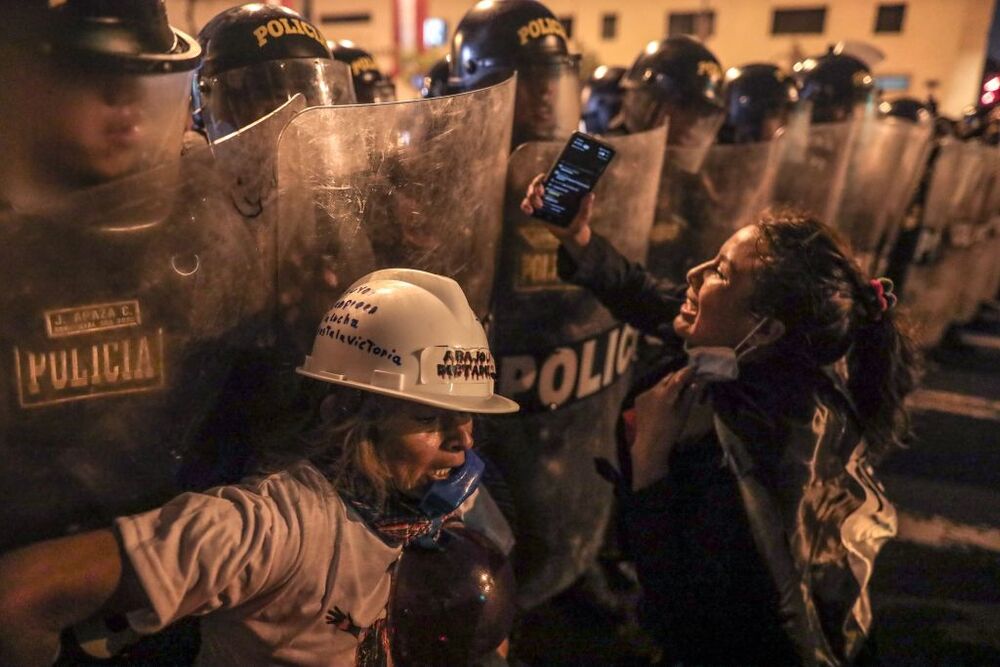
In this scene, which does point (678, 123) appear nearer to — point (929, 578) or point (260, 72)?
point (260, 72)

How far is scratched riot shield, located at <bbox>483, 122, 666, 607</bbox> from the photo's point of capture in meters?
2.88

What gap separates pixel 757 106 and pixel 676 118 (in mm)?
1621

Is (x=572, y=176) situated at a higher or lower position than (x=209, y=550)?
higher

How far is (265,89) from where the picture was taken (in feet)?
8.30

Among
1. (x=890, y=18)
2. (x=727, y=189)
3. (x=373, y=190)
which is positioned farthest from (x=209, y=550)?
(x=890, y=18)

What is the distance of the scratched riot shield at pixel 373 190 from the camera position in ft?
5.69

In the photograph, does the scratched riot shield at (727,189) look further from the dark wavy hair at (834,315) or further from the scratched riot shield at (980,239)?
the scratched riot shield at (980,239)

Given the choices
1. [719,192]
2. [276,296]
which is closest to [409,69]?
[719,192]

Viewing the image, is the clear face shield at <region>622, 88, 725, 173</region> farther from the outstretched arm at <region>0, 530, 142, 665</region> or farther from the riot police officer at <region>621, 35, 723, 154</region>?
the outstretched arm at <region>0, 530, 142, 665</region>

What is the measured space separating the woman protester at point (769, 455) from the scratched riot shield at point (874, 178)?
4061 mm

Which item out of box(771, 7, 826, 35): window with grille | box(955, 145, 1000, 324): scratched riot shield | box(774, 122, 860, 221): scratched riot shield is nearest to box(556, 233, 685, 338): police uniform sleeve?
box(774, 122, 860, 221): scratched riot shield

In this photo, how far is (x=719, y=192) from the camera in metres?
3.95

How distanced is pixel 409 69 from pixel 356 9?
1304 centimetres

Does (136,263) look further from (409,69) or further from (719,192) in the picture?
(409,69)
